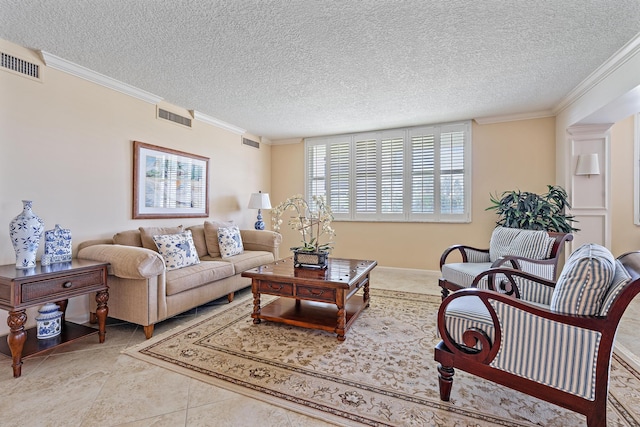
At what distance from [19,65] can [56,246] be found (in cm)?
163

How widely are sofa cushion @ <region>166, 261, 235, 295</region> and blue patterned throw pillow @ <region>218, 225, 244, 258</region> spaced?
45cm

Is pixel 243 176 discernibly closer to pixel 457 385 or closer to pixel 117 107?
pixel 117 107

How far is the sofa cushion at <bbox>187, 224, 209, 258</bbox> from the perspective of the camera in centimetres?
380

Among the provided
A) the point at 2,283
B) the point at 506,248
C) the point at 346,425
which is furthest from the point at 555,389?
the point at 2,283

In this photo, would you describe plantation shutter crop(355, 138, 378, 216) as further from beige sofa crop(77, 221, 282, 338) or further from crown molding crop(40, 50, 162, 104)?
crown molding crop(40, 50, 162, 104)

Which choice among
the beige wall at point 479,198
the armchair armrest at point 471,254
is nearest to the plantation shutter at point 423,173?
the beige wall at point 479,198

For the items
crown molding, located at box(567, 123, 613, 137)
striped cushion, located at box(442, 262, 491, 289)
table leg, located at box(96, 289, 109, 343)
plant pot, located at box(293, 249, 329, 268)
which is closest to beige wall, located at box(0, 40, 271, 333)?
table leg, located at box(96, 289, 109, 343)

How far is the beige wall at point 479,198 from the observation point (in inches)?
168

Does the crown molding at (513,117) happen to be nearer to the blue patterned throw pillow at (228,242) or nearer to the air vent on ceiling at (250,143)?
the air vent on ceiling at (250,143)

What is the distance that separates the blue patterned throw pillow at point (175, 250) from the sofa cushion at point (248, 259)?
0.47m

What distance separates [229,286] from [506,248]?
3.01 metres

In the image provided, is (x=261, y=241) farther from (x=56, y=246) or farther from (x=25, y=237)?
(x=25, y=237)

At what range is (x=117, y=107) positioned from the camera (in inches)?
128

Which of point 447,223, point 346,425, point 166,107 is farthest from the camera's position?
point 447,223
